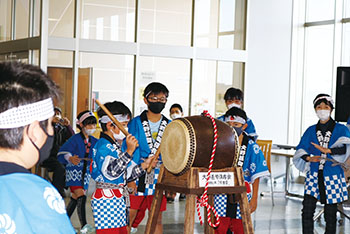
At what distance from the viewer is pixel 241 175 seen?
3.64m

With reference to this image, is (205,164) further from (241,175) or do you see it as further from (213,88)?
(213,88)

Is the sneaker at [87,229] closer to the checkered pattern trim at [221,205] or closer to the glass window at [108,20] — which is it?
the checkered pattern trim at [221,205]

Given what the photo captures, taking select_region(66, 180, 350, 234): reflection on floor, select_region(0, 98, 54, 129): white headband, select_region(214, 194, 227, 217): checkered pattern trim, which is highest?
select_region(0, 98, 54, 129): white headband

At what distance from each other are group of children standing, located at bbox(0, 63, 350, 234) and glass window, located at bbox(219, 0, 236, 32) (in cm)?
458

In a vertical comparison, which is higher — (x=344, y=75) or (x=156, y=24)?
(x=156, y=24)

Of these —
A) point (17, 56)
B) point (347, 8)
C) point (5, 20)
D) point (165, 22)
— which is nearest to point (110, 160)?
point (17, 56)

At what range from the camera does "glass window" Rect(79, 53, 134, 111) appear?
8781mm

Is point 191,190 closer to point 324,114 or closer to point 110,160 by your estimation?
point 110,160

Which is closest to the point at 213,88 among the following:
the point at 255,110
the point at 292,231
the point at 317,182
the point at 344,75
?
the point at 255,110

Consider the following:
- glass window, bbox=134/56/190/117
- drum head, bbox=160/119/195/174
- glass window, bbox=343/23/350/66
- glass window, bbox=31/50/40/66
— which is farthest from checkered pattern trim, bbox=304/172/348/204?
glass window, bbox=343/23/350/66

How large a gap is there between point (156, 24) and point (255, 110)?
252cm

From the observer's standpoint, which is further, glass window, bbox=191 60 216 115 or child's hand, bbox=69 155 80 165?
glass window, bbox=191 60 216 115

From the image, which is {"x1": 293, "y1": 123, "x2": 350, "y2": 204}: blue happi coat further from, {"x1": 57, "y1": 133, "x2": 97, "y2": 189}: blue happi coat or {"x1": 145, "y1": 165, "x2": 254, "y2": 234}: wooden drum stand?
{"x1": 57, "y1": 133, "x2": 97, "y2": 189}: blue happi coat

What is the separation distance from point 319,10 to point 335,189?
21.8 ft
